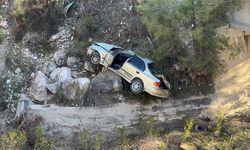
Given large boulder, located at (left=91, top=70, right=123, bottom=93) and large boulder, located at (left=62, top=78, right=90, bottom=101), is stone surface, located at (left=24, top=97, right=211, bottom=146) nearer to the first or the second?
large boulder, located at (left=62, top=78, right=90, bottom=101)

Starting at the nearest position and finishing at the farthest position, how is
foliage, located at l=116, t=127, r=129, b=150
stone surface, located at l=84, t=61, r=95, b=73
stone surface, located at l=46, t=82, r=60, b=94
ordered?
foliage, located at l=116, t=127, r=129, b=150 → stone surface, located at l=46, t=82, r=60, b=94 → stone surface, located at l=84, t=61, r=95, b=73

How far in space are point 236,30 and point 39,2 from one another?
352 inches

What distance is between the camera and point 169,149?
1548 centimetres

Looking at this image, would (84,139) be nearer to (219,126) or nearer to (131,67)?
(131,67)

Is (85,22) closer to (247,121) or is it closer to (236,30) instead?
(236,30)

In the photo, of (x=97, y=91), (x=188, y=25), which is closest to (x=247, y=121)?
(x=188, y=25)

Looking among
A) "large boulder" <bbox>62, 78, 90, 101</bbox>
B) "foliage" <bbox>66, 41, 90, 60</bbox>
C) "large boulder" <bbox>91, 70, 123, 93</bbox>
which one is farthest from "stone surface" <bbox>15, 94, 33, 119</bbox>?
"foliage" <bbox>66, 41, 90, 60</bbox>

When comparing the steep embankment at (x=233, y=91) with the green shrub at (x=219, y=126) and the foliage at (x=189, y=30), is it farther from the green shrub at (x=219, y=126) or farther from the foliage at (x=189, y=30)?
the green shrub at (x=219, y=126)

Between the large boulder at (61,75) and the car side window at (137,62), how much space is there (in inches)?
105

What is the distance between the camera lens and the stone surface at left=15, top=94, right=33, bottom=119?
18.0 m

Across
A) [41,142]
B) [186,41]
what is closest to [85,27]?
[186,41]

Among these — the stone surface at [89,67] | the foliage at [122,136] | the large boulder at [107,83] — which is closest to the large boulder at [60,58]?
the stone surface at [89,67]

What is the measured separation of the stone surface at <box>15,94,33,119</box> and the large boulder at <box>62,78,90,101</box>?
4.81 ft

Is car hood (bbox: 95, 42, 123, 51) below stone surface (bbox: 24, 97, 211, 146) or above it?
above
